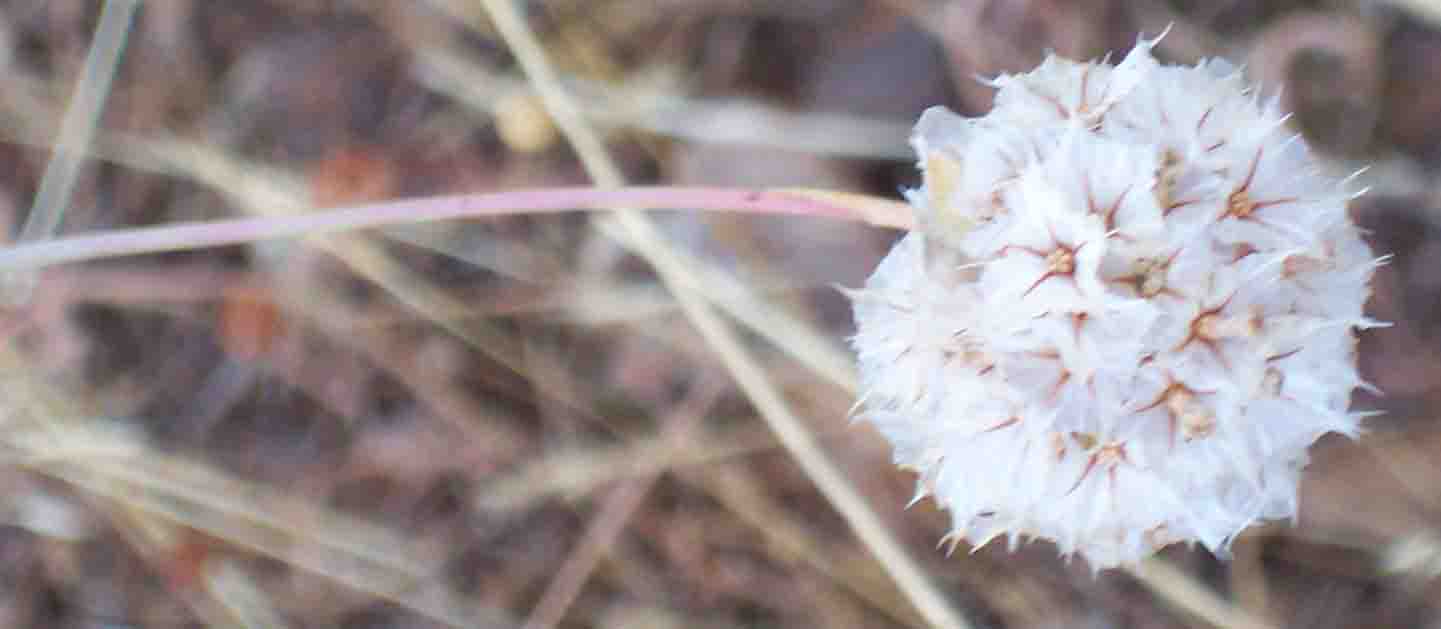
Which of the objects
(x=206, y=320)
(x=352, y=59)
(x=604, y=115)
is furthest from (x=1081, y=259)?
(x=206, y=320)

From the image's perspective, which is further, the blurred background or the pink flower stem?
the blurred background

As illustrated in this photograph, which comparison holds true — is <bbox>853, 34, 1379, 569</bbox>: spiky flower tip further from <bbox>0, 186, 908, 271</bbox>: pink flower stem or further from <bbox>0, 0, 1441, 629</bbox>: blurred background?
<bbox>0, 0, 1441, 629</bbox>: blurred background

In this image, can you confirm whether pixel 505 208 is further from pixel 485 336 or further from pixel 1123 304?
pixel 485 336

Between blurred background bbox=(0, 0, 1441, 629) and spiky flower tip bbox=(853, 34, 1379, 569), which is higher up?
blurred background bbox=(0, 0, 1441, 629)

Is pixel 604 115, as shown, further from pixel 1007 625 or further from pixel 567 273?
pixel 1007 625

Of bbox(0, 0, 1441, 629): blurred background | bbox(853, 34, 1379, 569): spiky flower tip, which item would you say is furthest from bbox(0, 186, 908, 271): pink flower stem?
bbox(0, 0, 1441, 629): blurred background

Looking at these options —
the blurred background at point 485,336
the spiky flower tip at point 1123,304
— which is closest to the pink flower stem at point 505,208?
the spiky flower tip at point 1123,304
